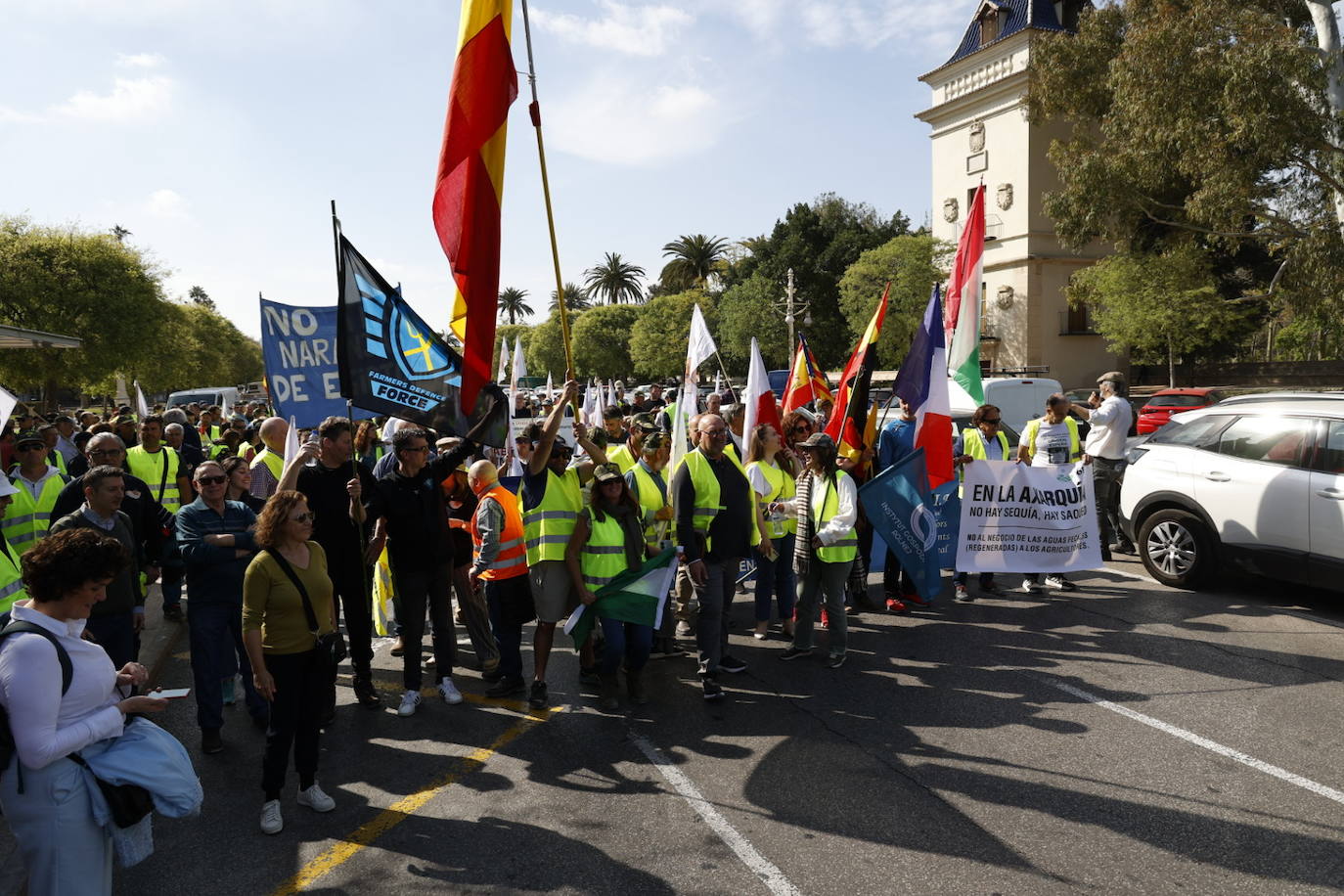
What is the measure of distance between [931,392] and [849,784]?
4035 millimetres

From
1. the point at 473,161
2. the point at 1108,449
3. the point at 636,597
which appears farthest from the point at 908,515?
the point at 473,161

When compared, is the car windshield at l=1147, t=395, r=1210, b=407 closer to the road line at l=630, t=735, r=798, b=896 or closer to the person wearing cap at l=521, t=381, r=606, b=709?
the person wearing cap at l=521, t=381, r=606, b=709

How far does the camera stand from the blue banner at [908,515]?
745 cm

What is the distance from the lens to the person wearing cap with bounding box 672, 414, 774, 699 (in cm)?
592

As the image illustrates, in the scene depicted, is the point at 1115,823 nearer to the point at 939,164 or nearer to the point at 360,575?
the point at 360,575

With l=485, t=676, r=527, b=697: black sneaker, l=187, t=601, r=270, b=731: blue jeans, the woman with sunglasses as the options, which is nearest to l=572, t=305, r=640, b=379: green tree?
the woman with sunglasses

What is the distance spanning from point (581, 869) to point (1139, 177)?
25.8m

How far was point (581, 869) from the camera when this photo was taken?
3777 millimetres

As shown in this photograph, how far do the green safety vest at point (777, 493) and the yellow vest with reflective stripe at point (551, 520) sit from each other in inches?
80.1

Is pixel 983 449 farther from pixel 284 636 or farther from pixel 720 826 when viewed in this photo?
pixel 284 636

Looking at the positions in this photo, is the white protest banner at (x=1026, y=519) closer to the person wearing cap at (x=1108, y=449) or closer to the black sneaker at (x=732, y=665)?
the person wearing cap at (x=1108, y=449)

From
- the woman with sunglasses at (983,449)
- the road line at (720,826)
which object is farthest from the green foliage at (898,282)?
the road line at (720,826)

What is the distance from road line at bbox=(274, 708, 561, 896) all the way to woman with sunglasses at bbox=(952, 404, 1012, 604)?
4598 mm

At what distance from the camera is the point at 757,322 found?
47969mm
